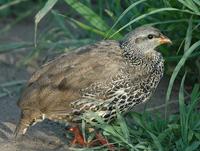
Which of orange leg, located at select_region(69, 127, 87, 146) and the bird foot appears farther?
orange leg, located at select_region(69, 127, 87, 146)

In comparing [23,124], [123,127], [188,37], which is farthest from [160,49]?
[23,124]

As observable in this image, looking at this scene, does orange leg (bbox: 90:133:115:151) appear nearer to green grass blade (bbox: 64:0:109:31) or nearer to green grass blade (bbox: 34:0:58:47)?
green grass blade (bbox: 34:0:58:47)

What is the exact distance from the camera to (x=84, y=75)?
5.59 meters

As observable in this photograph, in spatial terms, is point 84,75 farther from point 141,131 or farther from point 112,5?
Result: point 112,5

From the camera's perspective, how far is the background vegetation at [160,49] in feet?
17.2

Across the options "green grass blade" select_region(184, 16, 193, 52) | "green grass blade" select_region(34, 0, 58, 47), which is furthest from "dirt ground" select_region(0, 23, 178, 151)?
"green grass blade" select_region(34, 0, 58, 47)

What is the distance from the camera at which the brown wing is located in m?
5.57

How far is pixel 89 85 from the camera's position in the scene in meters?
5.55

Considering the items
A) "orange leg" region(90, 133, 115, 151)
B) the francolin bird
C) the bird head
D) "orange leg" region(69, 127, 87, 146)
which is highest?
the bird head

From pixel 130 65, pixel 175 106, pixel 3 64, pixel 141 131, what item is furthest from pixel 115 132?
pixel 3 64

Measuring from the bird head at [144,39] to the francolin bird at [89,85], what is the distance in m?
0.02

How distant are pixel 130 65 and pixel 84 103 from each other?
480mm

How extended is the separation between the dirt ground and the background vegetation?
0.19 meters

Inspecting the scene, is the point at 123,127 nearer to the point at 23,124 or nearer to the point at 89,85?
the point at 89,85
